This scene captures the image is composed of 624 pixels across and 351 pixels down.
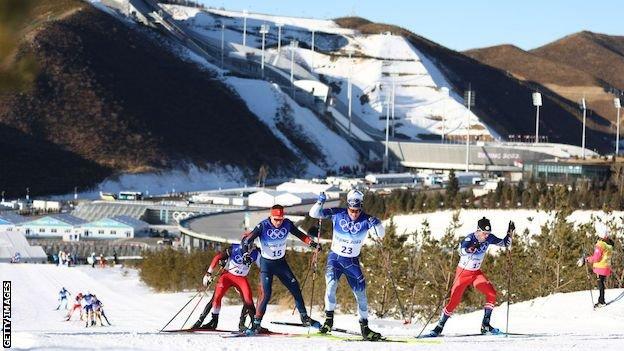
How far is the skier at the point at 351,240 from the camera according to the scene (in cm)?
1535

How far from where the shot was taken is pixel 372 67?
531 ft

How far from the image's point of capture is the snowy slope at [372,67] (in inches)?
5773

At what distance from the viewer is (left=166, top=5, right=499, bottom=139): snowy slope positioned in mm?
146625

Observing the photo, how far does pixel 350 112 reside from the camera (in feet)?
442

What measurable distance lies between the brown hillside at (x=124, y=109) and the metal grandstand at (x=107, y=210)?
1178 cm

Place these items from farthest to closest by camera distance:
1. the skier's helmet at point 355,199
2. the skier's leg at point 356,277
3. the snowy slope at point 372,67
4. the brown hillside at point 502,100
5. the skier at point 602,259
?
the brown hillside at point 502,100 → the snowy slope at point 372,67 → the skier at point 602,259 → the skier's leg at point 356,277 → the skier's helmet at point 355,199

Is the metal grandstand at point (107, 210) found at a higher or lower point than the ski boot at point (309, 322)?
lower

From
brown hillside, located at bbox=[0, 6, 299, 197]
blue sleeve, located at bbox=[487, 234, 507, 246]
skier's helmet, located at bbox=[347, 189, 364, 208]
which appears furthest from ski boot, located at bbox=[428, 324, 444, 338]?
brown hillside, located at bbox=[0, 6, 299, 197]

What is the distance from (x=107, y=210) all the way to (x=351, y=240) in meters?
61.4

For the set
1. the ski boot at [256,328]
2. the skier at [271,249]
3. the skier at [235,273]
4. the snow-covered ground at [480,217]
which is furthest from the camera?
the snow-covered ground at [480,217]

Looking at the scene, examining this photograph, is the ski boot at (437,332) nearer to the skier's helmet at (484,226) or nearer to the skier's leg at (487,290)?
the skier's leg at (487,290)

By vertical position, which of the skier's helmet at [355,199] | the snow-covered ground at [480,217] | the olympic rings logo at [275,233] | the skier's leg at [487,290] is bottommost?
the snow-covered ground at [480,217]

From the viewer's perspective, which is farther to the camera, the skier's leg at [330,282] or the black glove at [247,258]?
the black glove at [247,258]

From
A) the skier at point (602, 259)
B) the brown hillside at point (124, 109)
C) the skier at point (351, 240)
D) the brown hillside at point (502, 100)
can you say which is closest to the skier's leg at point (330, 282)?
the skier at point (351, 240)
